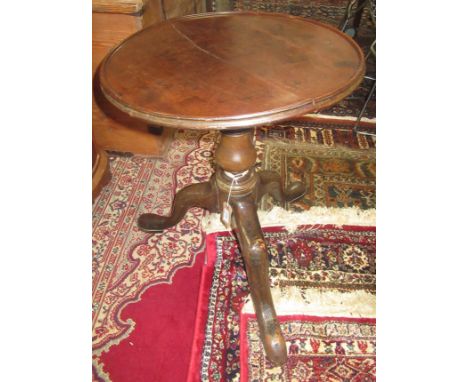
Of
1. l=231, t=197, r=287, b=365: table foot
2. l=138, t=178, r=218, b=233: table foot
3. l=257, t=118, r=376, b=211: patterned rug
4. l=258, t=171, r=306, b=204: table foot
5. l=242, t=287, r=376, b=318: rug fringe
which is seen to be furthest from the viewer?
l=257, t=118, r=376, b=211: patterned rug

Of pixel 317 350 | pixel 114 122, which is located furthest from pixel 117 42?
pixel 317 350

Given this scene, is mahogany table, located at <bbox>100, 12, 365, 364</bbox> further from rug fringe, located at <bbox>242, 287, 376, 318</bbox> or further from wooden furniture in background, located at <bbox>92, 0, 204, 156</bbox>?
wooden furniture in background, located at <bbox>92, 0, 204, 156</bbox>

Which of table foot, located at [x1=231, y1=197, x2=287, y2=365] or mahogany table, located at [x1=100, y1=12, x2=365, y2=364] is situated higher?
mahogany table, located at [x1=100, y1=12, x2=365, y2=364]

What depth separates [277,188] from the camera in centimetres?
157

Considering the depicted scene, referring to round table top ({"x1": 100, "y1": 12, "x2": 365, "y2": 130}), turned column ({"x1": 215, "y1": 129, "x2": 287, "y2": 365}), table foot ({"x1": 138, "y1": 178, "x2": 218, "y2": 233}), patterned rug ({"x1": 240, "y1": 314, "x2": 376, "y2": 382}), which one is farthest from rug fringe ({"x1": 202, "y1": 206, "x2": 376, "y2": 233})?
round table top ({"x1": 100, "y1": 12, "x2": 365, "y2": 130})

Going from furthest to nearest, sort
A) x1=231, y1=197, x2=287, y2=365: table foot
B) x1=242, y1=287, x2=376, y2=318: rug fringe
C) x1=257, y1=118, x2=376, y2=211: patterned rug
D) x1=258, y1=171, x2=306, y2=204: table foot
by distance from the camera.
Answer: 1. x1=257, y1=118, x2=376, y2=211: patterned rug
2. x1=258, y1=171, x2=306, y2=204: table foot
3. x1=242, y1=287, x2=376, y2=318: rug fringe
4. x1=231, y1=197, x2=287, y2=365: table foot

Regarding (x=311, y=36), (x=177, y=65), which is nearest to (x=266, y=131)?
(x=311, y=36)

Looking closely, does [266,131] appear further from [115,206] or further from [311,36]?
[311,36]

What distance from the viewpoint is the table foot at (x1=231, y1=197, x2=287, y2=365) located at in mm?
1127

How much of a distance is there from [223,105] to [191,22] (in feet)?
1.87

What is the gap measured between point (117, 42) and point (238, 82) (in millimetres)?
940

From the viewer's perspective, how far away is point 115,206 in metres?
1.71

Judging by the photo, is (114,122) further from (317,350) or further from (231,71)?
(317,350)

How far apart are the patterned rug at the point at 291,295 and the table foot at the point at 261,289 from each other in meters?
0.07
